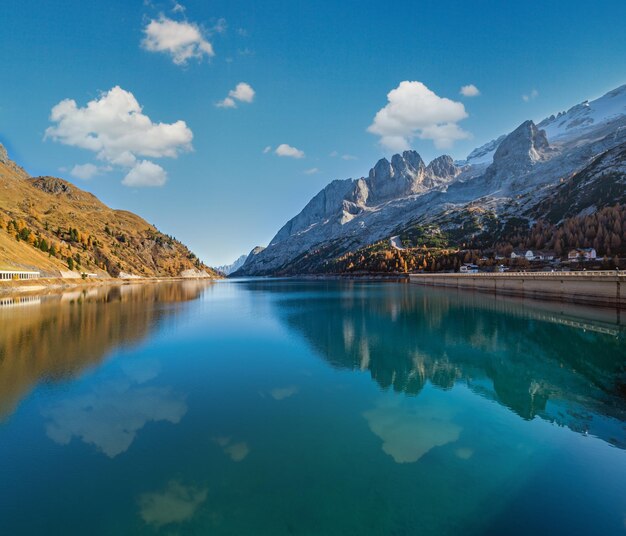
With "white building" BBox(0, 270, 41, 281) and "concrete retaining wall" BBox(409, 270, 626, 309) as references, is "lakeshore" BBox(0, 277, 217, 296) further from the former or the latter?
"concrete retaining wall" BBox(409, 270, 626, 309)

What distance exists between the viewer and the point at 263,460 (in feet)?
51.0

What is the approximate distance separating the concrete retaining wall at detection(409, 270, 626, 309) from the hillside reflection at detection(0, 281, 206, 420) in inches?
3278

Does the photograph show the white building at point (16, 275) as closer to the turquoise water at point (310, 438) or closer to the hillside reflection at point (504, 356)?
the turquoise water at point (310, 438)

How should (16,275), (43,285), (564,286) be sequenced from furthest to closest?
1. (43,285)
2. (16,275)
3. (564,286)

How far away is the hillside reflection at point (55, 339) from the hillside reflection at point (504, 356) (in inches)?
929

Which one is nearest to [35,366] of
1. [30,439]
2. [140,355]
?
[140,355]

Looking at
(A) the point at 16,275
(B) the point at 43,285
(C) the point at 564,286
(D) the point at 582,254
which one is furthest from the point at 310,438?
(D) the point at 582,254

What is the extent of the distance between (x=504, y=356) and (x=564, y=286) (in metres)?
59.0

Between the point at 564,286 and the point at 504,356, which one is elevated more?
the point at 564,286

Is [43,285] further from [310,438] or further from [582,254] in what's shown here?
[582,254]

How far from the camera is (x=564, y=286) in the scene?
8112 centimetres

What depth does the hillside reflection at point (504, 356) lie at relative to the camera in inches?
912

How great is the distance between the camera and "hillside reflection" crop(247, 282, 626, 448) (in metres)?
23.2

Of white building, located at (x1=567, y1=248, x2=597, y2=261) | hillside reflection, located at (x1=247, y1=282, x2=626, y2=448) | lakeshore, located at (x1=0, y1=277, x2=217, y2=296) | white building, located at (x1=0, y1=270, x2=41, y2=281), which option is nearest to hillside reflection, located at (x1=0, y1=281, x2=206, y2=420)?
hillside reflection, located at (x1=247, y1=282, x2=626, y2=448)
